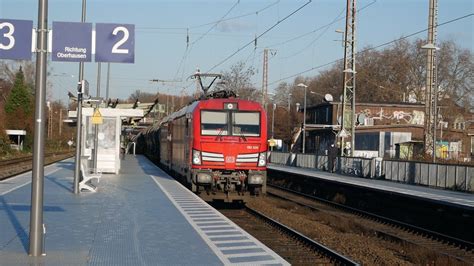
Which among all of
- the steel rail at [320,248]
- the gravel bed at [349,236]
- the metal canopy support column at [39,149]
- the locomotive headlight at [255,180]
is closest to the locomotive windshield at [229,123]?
the locomotive headlight at [255,180]

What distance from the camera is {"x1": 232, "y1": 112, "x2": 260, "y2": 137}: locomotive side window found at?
19.1 metres

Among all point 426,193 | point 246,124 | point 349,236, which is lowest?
point 349,236

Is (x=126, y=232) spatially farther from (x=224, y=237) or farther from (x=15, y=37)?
(x=15, y=37)

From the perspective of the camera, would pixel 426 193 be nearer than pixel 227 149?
No

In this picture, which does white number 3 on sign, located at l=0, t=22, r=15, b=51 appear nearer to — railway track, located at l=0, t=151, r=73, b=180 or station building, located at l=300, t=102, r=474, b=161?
railway track, located at l=0, t=151, r=73, b=180

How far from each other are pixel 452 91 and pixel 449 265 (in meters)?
64.2

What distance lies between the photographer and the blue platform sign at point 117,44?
988 centimetres

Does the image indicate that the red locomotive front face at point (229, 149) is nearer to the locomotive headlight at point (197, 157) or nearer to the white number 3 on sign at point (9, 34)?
the locomotive headlight at point (197, 157)

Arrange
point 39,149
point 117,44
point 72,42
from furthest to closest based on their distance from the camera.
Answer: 1. point 117,44
2. point 72,42
3. point 39,149

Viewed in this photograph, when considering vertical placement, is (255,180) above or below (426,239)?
above

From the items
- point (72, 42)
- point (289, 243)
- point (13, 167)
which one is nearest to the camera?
point (72, 42)

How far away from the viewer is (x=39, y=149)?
8.23 m

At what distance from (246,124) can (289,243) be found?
261 inches

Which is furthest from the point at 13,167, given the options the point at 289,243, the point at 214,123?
the point at 289,243
